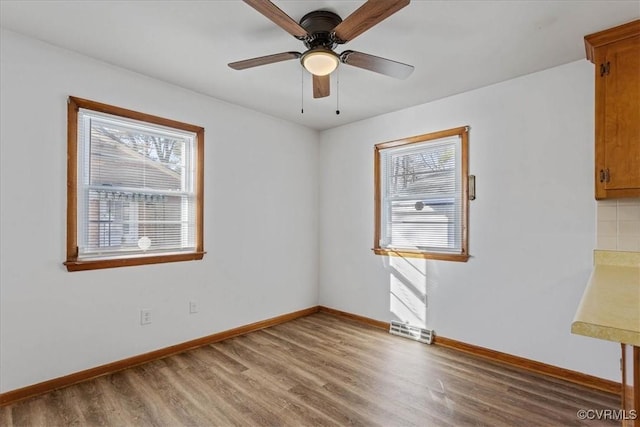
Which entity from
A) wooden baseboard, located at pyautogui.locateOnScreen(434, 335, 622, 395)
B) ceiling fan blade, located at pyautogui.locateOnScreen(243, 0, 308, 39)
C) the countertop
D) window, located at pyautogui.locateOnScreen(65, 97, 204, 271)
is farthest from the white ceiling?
wooden baseboard, located at pyautogui.locateOnScreen(434, 335, 622, 395)

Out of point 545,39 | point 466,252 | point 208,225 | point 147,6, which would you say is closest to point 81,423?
point 208,225

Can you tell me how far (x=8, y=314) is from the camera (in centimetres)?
217

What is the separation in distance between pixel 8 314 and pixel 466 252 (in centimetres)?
369

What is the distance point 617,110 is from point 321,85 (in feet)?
6.56

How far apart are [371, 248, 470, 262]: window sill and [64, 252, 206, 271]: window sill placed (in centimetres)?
201

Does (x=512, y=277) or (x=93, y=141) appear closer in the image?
(x=93, y=141)

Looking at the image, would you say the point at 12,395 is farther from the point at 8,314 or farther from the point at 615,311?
the point at 615,311

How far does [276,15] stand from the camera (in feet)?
→ 5.29

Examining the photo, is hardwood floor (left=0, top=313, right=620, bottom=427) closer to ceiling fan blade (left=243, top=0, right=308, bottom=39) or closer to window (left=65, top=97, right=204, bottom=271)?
window (left=65, top=97, right=204, bottom=271)

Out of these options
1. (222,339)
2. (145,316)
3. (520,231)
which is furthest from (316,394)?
(520,231)

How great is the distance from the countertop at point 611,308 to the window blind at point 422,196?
4.33 ft

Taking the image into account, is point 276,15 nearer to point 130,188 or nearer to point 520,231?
point 130,188

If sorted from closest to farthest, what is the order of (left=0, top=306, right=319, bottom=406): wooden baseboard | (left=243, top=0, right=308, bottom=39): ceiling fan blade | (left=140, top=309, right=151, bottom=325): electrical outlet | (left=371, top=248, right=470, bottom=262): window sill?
(left=243, top=0, right=308, bottom=39): ceiling fan blade
(left=0, top=306, right=319, bottom=406): wooden baseboard
(left=140, top=309, right=151, bottom=325): electrical outlet
(left=371, top=248, right=470, bottom=262): window sill

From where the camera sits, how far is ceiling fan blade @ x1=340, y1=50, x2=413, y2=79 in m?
2.00
